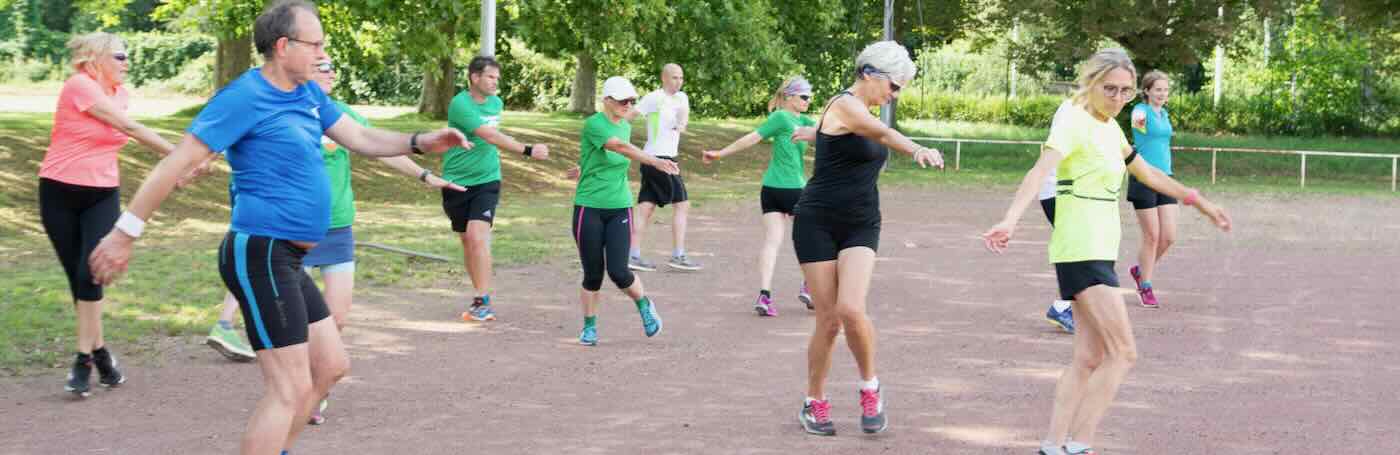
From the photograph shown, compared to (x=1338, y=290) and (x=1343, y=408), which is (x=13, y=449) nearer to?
(x=1343, y=408)

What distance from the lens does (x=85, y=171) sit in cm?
732

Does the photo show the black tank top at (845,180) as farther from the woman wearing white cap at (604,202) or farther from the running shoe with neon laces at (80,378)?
the running shoe with neon laces at (80,378)

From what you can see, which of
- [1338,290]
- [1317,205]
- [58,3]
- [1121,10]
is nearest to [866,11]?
[1121,10]

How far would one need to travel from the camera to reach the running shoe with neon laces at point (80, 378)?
7396mm

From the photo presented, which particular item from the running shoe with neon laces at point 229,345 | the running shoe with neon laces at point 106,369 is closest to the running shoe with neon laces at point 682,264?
the running shoe with neon laces at point 229,345

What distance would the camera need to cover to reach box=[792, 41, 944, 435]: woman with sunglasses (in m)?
6.55

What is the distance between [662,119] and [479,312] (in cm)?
432

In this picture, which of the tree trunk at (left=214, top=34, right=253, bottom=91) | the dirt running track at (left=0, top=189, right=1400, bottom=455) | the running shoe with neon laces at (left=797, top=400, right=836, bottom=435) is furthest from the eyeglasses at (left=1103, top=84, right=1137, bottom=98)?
the tree trunk at (left=214, top=34, right=253, bottom=91)

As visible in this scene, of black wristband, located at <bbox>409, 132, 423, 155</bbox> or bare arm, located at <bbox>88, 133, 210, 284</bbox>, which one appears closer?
bare arm, located at <bbox>88, 133, 210, 284</bbox>

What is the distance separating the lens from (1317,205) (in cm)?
2252

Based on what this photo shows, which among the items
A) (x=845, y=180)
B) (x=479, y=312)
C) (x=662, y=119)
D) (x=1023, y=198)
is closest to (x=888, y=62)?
(x=845, y=180)

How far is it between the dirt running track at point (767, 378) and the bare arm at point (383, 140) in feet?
5.14

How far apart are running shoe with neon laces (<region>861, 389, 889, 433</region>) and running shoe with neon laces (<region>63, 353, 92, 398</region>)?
3694 millimetres

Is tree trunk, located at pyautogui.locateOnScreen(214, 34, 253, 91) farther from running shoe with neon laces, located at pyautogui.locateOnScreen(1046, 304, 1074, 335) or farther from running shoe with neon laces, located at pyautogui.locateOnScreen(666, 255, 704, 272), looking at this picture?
running shoe with neon laces, located at pyautogui.locateOnScreen(1046, 304, 1074, 335)
